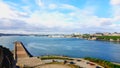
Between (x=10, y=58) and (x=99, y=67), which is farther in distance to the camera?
(x=99, y=67)

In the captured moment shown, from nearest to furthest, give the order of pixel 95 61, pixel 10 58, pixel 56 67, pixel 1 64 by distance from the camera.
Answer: pixel 1 64 < pixel 10 58 < pixel 56 67 < pixel 95 61

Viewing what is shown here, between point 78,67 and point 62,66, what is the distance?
4125 millimetres

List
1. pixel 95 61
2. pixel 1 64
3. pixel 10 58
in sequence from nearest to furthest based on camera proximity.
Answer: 1. pixel 1 64
2. pixel 10 58
3. pixel 95 61

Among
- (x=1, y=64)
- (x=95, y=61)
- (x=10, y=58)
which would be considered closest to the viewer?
(x=1, y=64)

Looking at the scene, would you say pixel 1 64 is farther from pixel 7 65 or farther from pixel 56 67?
pixel 56 67

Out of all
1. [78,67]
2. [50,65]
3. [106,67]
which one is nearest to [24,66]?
[50,65]

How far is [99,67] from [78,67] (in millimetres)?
5780

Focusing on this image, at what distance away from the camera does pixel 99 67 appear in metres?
52.3

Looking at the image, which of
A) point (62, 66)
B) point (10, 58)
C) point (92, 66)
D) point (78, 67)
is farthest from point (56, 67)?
point (10, 58)

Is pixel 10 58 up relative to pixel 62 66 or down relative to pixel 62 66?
up

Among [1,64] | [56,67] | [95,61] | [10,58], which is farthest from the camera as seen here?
[95,61]

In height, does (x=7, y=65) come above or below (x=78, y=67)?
above

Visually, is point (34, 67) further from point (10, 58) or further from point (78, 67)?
point (10, 58)

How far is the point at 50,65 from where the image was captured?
2094 inches
